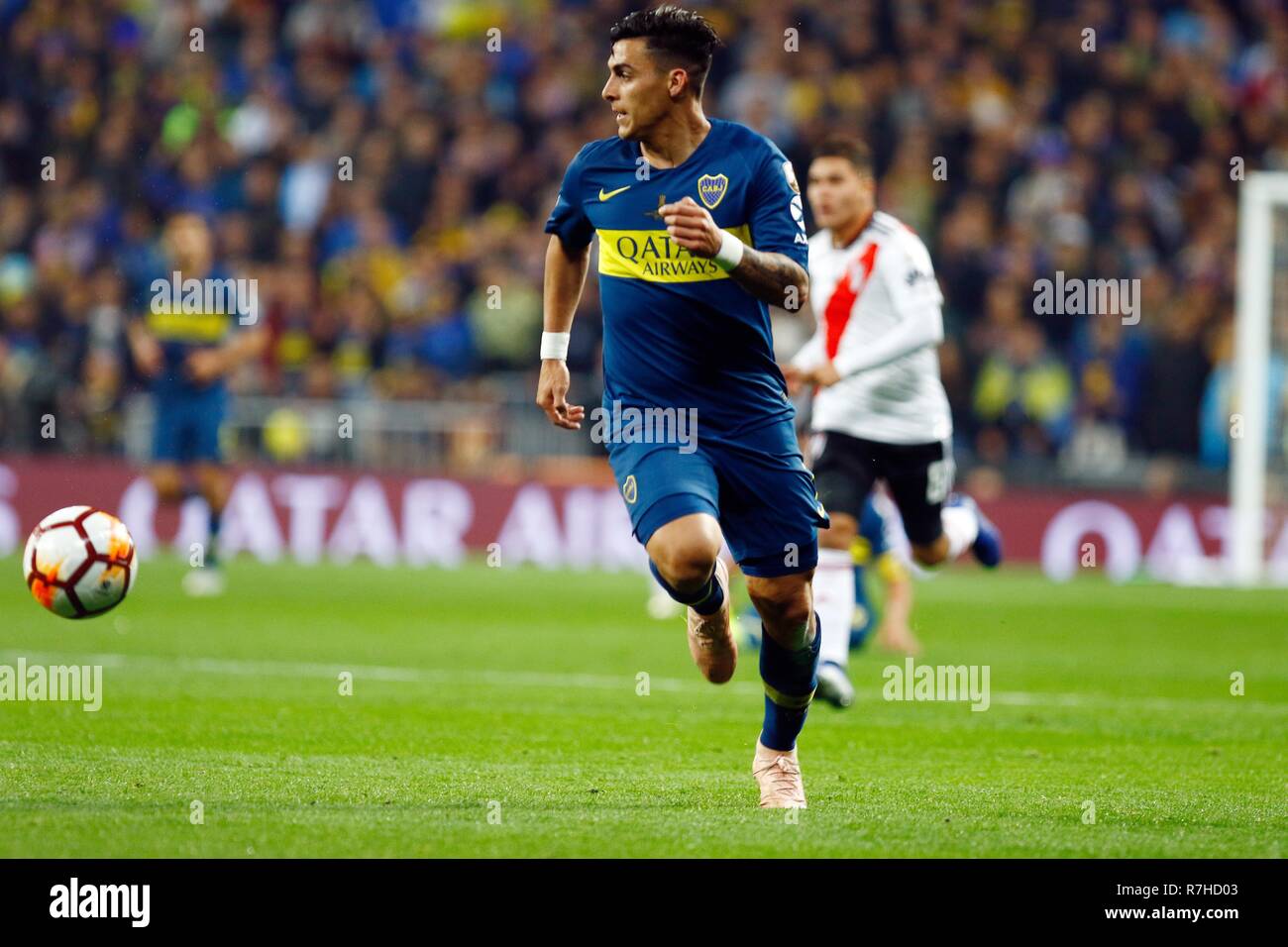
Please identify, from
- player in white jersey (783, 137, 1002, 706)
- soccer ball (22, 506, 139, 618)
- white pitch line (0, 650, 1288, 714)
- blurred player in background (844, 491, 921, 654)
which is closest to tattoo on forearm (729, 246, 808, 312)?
soccer ball (22, 506, 139, 618)

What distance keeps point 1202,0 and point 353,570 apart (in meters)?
12.7

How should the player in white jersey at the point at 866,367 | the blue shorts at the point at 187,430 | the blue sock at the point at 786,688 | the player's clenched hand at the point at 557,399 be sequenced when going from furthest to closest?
the blue shorts at the point at 187,430 < the player in white jersey at the point at 866,367 < the player's clenched hand at the point at 557,399 < the blue sock at the point at 786,688

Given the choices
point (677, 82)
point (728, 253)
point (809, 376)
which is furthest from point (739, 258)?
point (809, 376)

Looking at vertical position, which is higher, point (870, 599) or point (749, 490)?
point (749, 490)

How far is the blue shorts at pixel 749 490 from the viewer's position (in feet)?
21.2

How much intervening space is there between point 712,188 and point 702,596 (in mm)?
1331

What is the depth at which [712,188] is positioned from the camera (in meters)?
6.47

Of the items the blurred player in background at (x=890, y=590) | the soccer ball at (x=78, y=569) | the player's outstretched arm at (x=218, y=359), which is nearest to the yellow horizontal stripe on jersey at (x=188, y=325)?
the player's outstretched arm at (x=218, y=359)

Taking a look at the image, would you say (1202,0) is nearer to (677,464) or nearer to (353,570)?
(353,570)

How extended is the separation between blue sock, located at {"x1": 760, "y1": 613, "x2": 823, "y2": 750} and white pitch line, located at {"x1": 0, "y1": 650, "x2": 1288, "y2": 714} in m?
3.37

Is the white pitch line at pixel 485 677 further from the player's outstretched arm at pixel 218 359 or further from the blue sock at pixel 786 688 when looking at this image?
the player's outstretched arm at pixel 218 359

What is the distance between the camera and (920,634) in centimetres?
1352

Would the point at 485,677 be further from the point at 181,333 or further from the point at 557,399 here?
the point at 181,333
